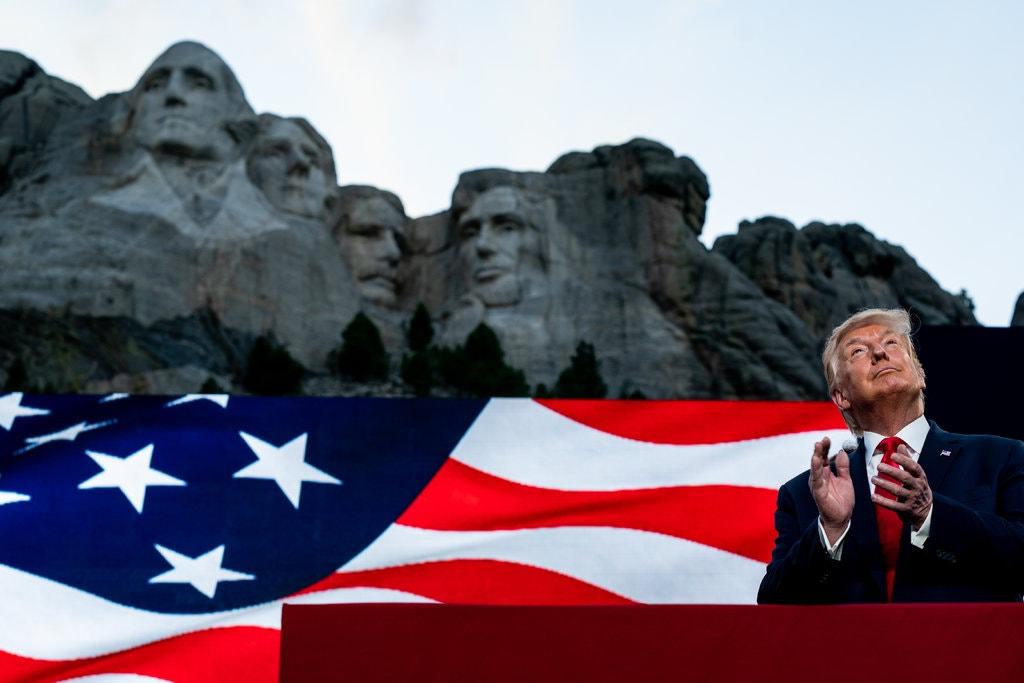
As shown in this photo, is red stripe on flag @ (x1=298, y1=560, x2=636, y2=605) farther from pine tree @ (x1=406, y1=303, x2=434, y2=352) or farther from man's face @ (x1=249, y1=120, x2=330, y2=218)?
man's face @ (x1=249, y1=120, x2=330, y2=218)

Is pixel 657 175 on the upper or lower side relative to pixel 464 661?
upper

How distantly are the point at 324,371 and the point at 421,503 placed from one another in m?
27.5

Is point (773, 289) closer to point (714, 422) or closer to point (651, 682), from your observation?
point (714, 422)

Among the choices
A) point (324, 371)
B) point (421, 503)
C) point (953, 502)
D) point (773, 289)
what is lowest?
point (953, 502)

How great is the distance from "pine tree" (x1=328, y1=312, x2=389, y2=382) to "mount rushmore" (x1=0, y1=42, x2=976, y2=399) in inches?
22.9

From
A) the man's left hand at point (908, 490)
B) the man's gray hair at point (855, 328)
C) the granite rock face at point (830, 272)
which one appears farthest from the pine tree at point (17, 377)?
the man's left hand at point (908, 490)

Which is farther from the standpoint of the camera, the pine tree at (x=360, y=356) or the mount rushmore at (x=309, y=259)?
the pine tree at (x=360, y=356)

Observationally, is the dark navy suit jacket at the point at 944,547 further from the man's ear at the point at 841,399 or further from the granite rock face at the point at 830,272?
the granite rock face at the point at 830,272

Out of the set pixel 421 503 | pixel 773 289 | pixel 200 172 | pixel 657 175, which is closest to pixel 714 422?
pixel 421 503

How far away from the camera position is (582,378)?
104 ft

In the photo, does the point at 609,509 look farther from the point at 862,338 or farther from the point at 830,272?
the point at 830,272

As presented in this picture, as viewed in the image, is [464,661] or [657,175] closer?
[464,661]

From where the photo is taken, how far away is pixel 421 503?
4484 mm

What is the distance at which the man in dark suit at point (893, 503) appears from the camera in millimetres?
2207
